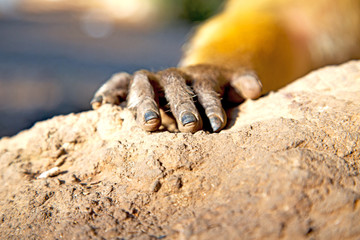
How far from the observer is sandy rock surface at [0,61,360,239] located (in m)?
0.79

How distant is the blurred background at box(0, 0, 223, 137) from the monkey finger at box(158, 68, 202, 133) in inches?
142

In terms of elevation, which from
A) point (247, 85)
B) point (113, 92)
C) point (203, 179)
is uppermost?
point (113, 92)

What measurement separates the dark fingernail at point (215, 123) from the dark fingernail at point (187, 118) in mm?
86

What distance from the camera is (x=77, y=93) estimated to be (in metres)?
6.39

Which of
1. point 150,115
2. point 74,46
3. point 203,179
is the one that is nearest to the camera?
point 203,179

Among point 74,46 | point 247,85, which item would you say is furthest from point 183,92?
point 74,46

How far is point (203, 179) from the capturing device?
95 cm

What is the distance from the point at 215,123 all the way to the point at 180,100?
189 mm

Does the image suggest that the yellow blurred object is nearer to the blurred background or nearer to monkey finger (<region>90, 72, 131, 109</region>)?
monkey finger (<region>90, 72, 131, 109</region>)

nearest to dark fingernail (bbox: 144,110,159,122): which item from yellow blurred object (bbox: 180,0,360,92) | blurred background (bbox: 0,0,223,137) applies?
yellow blurred object (bbox: 180,0,360,92)

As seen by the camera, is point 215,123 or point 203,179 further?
point 215,123

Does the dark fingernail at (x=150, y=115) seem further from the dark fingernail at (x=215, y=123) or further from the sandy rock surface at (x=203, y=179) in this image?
the dark fingernail at (x=215, y=123)

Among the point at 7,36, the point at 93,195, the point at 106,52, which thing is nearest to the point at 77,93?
the point at 106,52

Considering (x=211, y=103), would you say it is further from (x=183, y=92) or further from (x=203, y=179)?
(x=203, y=179)
